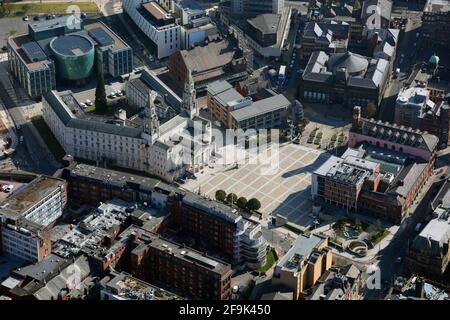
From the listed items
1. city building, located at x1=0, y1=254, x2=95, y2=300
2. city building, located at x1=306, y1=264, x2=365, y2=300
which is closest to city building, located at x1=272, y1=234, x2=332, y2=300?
city building, located at x1=306, y1=264, x2=365, y2=300

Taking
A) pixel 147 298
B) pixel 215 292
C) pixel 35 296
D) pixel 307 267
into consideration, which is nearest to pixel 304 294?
pixel 307 267

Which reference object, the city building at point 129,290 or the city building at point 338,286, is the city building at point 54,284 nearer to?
the city building at point 129,290

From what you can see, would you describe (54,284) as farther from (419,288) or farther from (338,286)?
(419,288)

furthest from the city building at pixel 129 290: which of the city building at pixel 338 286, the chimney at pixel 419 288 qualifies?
the chimney at pixel 419 288
